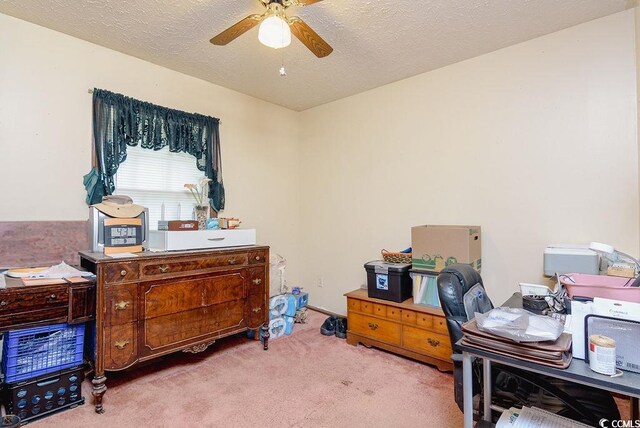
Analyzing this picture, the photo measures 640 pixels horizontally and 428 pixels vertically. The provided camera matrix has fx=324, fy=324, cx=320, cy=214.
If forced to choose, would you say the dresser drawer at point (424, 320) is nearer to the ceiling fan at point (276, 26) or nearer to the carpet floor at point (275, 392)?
the carpet floor at point (275, 392)

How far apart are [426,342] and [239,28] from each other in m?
2.62

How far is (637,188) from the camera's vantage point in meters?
2.19

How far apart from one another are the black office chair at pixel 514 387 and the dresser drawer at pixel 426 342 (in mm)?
1001

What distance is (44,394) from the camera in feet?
6.40

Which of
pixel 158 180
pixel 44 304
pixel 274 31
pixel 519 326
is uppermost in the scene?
pixel 274 31

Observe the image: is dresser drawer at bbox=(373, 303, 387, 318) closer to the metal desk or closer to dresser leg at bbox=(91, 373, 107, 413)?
the metal desk

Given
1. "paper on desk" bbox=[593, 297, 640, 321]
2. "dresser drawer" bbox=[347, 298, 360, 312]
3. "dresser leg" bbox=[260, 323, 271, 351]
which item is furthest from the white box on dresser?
"paper on desk" bbox=[593, 297, 640, 321]

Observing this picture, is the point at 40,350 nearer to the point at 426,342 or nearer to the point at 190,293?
the point at 190,293

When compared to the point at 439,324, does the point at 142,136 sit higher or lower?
higher

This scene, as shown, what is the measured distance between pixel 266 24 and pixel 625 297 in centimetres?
216

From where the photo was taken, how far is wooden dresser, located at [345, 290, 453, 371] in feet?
8.39

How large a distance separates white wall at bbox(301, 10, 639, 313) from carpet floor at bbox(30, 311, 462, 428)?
1.07m

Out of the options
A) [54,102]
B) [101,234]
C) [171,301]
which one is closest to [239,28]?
[54,102]

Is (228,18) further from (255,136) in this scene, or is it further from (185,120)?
(255,136)
